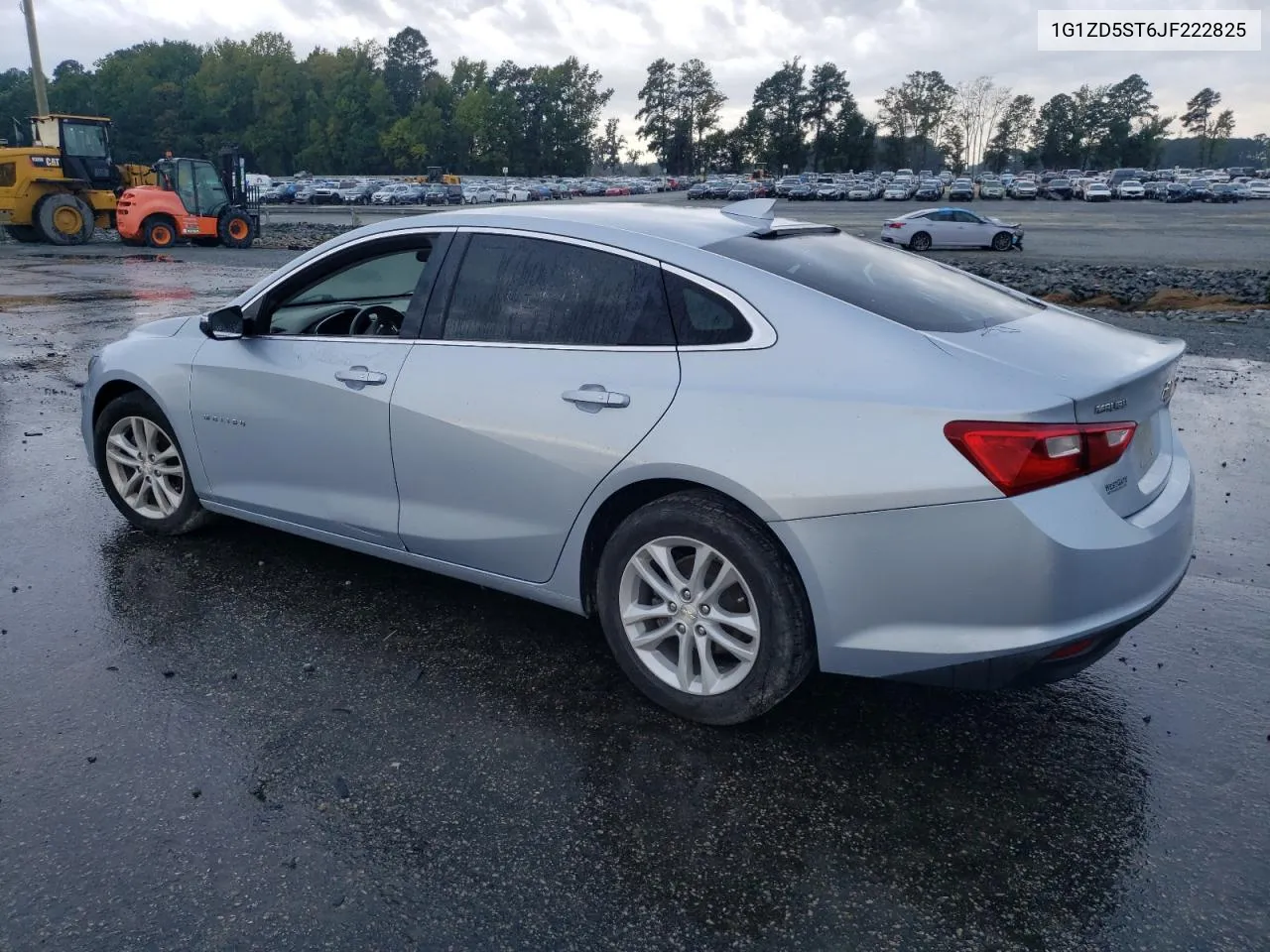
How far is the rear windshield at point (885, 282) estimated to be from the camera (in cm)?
342

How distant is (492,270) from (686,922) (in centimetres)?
245

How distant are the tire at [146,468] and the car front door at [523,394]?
1601 mm

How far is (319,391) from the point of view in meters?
4.27

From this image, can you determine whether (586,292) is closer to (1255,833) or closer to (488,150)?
(1255,833)

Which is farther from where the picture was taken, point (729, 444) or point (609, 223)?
point (609, 223)

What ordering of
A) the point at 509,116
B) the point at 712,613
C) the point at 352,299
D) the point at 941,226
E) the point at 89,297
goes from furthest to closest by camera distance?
1. the point at 509,116
2. the point at 941,226
3. the point at 89,297
4. the point at 352,299
5. the point at 712,613

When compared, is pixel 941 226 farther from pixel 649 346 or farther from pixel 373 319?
pixel 649 346

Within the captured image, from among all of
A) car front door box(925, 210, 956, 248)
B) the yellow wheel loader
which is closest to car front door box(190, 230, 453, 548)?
car front door box(925, 210, 956, 248)

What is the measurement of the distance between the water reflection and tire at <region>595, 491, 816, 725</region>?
0.51ft

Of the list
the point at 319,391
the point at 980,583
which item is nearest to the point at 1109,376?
the point at 980,583

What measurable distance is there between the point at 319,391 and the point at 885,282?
2266 mm

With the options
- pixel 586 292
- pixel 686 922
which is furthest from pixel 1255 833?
pixel 586 292

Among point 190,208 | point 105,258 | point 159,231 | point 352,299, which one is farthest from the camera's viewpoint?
point 190,208

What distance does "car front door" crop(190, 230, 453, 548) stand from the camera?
4.14 meters
